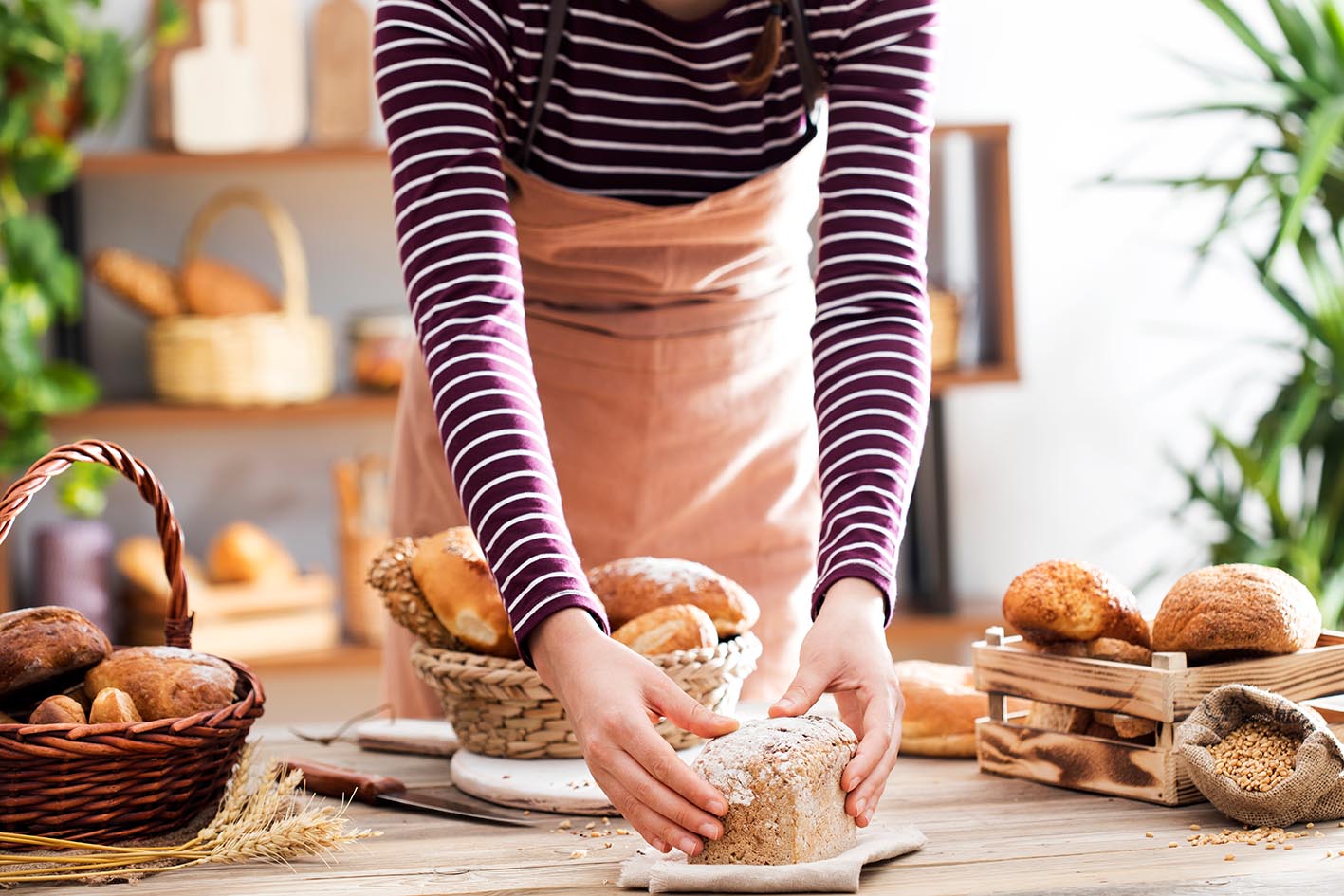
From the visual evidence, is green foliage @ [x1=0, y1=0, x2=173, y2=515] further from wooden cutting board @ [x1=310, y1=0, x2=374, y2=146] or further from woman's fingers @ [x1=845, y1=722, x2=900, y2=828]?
woman's fingers @ [x1=845, y1=722, x2=900, y2=828]

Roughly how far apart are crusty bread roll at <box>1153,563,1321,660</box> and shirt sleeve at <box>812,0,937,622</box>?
196 mm

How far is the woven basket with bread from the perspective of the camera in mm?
990

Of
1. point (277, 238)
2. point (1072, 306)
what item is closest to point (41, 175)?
point (277, 238)

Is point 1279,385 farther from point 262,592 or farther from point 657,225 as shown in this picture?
point 262,592

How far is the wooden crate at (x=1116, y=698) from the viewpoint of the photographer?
0.94 m

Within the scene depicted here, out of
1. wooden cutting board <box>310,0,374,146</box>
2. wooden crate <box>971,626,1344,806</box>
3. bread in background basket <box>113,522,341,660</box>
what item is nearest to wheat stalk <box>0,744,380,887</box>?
wooden crate <box>971,626,1344,806</box>

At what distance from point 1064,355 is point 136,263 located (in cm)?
191

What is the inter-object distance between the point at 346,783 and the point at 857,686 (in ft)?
1.24

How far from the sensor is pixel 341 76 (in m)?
2.77

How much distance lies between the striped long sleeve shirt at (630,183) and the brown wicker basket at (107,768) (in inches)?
8.5

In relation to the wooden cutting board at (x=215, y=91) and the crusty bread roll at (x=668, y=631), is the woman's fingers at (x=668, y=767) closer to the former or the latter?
the crusty bread roll at (x=668, y=631)

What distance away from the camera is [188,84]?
2.68m

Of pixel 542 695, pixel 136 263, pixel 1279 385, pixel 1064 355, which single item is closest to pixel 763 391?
pixel 542 695

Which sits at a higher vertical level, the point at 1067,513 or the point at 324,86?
the point at 324,86
